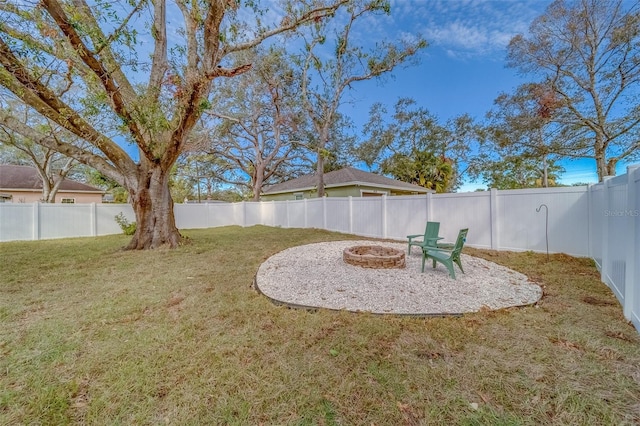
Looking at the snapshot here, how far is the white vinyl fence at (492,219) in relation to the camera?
3283 millimetres

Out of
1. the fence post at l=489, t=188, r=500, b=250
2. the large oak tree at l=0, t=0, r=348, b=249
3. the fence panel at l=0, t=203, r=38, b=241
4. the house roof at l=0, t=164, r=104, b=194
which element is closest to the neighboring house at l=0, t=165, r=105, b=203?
the house roof at l=0, t=164, r=104, b=194

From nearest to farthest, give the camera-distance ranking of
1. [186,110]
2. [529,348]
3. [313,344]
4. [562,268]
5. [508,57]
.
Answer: [529,348] < [313,344] < [562,268] < [186,110] < [508,57]

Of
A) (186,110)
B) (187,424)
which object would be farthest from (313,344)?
(186,110)

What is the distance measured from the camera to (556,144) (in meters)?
13.5

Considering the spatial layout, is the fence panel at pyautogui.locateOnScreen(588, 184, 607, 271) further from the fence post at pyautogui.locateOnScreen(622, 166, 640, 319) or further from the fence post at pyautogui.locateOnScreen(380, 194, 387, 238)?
the fence post at pyautogui.locateOnScreen(380, 194, 387, 238)

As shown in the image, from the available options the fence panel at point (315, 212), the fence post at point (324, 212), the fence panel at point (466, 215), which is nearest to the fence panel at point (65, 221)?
the fence panel at point (315, 212)

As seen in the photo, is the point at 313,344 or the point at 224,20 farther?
the point at 224,20

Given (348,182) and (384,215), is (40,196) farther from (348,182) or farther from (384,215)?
(384,215)

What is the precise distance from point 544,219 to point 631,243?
3.67 metres

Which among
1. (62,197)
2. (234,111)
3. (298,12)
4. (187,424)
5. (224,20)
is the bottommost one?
(187,424)

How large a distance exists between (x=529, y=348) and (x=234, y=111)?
18871 millimetres

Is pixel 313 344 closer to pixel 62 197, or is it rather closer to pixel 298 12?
pixel 298 12

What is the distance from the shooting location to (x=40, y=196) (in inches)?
741

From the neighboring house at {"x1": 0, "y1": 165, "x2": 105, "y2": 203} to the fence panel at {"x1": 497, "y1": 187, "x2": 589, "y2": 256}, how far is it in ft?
91.7
